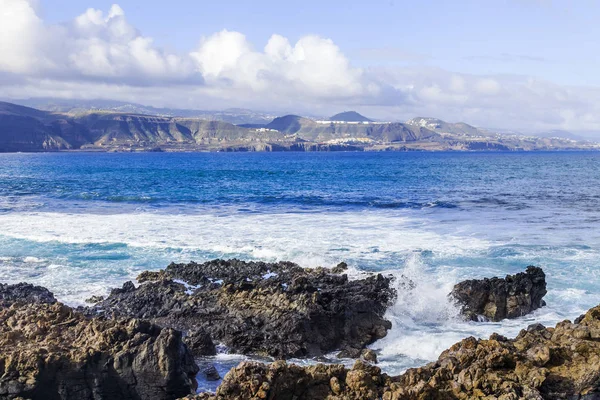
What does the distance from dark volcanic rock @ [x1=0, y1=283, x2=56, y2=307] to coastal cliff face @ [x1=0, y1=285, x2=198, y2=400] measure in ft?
17.1

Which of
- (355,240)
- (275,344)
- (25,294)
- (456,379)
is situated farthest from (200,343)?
(355,240)

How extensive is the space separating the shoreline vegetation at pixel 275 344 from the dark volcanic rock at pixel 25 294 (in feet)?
0.15

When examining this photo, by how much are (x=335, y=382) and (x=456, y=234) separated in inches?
975

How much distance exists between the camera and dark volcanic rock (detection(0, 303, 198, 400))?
435 inches

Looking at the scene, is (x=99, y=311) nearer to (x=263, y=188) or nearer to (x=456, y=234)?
(x=456, y=234)

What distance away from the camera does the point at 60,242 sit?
30391 mm

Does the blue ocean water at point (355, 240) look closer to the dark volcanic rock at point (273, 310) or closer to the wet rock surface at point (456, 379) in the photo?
the dark volcanic rock at point (273, 310)

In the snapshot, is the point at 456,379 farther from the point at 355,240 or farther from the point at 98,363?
the point at 355,240

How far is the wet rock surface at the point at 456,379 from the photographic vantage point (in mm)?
9477

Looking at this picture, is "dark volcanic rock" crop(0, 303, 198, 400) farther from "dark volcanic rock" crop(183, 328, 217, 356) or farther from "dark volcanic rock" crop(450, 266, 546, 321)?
"dark volcanic rock" crop(450, 266, 546, 321)

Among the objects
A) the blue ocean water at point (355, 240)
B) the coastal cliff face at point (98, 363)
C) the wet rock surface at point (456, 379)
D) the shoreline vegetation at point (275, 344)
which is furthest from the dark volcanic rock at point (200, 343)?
the wet rock surface at point (456, 379)

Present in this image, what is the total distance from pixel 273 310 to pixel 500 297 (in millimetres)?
7394

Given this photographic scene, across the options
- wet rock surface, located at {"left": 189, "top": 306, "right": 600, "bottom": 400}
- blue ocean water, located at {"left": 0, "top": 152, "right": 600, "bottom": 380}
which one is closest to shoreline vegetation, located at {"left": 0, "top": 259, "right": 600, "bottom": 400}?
wet rock surface, located at {"left": 189, "top": 306, "right": 600, "bottom": 400}

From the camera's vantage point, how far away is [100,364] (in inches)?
457
